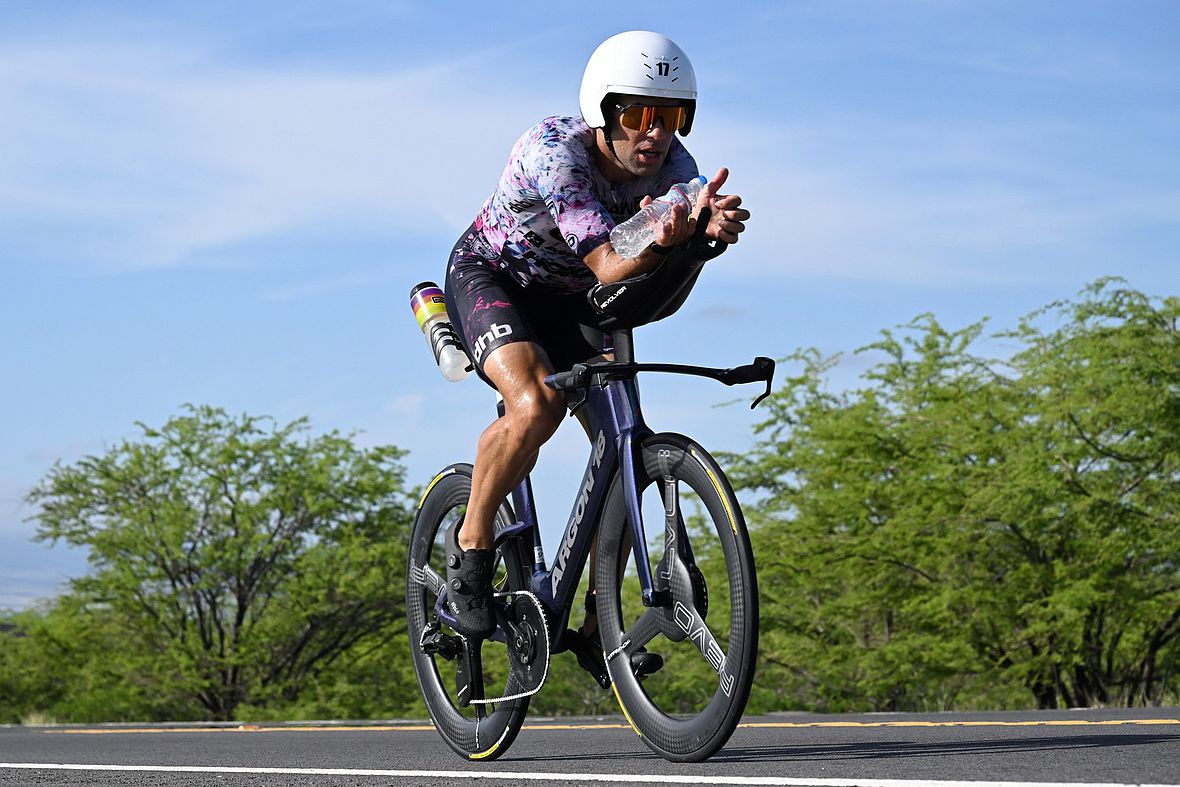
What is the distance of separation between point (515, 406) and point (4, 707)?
140ft

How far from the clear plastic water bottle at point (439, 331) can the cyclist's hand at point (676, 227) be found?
1224mm

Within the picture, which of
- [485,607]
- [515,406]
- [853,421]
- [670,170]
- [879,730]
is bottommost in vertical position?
[879,730]

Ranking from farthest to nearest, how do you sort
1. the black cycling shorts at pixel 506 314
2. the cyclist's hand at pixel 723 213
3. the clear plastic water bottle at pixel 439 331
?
the clear plastic water bottle at pixel 439 331 → the black cycling shorts at pixel 506 314 → the cyclist's hand at pixel 723 213

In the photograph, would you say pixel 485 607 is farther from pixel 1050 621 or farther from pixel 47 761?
pixel 1050 621

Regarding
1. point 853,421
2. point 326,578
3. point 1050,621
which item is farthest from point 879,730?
point 326,578

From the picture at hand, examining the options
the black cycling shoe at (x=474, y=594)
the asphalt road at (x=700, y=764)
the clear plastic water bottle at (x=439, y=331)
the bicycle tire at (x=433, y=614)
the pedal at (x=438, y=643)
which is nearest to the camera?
the asphalt road at (x=700, y=764)

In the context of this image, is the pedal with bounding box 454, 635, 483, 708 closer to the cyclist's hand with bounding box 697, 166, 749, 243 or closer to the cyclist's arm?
the cyclist's arm

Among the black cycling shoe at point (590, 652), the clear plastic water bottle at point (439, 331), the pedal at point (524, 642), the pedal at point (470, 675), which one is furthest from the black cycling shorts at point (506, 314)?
the pedal at point (470, 675)

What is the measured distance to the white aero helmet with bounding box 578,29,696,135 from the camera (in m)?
4.16

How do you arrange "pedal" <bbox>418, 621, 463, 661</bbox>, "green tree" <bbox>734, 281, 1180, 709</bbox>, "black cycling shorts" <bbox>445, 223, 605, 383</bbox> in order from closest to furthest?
"black cycling shorts" <bbox>445, 223, 605, 383</bbox>, "pedal" <bbox>418, 621, 463, 661</bbox>, "green tree" <bbox>734, 281, 1180, 709</bbox>

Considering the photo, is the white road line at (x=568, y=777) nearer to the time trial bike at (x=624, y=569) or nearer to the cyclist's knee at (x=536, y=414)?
the time trial bike at (x=624, y=569)

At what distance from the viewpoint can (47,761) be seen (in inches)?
201

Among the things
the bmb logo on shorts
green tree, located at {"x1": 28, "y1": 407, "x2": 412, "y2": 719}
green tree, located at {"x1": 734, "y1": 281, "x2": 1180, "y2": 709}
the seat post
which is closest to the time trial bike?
the seat post

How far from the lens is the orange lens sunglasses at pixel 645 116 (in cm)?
421
